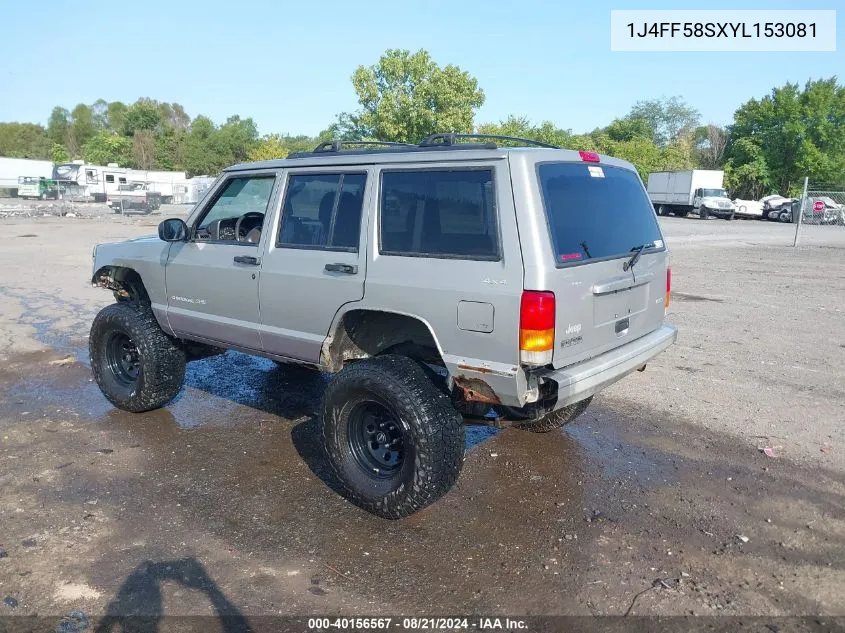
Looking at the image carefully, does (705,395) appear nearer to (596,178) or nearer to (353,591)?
(596,178)

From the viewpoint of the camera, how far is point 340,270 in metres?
3.93

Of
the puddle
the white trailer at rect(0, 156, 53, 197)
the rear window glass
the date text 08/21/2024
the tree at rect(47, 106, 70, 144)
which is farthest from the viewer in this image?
the tree at rect(47, 106, 70, 144)

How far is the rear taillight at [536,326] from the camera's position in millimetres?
3238

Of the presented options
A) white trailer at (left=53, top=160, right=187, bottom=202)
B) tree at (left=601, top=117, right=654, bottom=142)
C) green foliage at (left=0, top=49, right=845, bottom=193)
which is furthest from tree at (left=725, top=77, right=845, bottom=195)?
white trailer at (left=53, top=160, right=187, bottom=202)

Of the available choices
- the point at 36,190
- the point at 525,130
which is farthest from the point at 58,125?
the point at 525,130

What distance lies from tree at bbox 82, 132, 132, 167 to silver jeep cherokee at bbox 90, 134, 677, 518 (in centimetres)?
8332

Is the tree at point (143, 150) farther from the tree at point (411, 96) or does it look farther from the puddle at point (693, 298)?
the puddle at point (693, 298)

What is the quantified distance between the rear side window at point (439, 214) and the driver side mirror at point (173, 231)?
1838mm

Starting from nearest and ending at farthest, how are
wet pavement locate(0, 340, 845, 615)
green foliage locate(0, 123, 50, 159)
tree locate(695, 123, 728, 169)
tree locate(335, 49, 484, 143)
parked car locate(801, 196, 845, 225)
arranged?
wet pavement locate(0, 340, 845, 615) < parked car locate(801, 196, 845, 225) < tree locate(335, 49, 484, 143) < tree locate(695, 123, 728, 169) < green foliage locate(0, 123, 50, 159)

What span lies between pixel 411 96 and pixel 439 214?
36499mm

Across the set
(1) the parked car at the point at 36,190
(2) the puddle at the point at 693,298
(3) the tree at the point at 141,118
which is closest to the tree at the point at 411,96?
(1) the parked car at the point at 36,190

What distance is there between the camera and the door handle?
3.87 m

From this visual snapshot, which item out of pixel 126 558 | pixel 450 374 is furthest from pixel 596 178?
pixel 126 558

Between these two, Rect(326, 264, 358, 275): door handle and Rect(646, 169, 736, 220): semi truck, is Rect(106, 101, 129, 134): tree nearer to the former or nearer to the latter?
Rect(646, 169, 736, 220): semi truck
